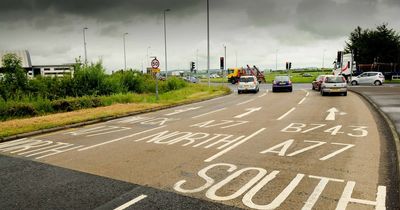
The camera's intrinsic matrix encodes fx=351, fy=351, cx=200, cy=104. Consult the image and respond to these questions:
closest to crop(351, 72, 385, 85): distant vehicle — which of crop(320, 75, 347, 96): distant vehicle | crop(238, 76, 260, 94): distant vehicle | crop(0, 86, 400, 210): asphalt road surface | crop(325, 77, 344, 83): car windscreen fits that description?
crop(238, 76, 260, 94): distant vehicle

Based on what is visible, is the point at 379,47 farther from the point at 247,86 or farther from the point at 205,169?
the point at 205,169

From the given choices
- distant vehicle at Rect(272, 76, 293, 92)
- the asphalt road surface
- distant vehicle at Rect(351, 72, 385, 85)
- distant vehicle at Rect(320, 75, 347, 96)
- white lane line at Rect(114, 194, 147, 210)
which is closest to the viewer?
white lane line at Rect(114, 194, 147, 210)

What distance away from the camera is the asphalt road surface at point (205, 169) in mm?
5254

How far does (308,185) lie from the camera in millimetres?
5848

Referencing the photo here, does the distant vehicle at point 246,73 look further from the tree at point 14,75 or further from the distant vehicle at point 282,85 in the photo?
the tree at point 14,75

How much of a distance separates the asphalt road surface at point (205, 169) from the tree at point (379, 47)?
54.0 m

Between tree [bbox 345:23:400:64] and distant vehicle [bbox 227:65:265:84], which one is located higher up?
tree [bbox 345:23:400:64]

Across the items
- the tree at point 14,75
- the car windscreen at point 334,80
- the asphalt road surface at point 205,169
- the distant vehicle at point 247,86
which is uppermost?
the tree at point 14,75

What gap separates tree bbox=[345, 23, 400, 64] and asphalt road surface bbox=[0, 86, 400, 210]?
2124 inches

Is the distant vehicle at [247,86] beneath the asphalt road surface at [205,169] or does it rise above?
above

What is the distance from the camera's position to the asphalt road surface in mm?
5254

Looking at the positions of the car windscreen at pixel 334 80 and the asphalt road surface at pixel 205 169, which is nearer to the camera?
the asphalt road surface at pixel 205 169

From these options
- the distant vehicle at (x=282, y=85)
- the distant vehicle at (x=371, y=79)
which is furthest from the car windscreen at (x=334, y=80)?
the distant vehicle at (x=371, y=79)

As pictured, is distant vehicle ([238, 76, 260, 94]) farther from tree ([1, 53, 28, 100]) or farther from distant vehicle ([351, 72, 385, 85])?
tree ([1, 53, 28, 100])
